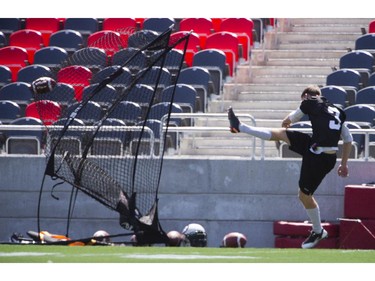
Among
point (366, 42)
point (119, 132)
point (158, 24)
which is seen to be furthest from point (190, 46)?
point (119, 132)

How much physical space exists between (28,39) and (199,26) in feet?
8.27

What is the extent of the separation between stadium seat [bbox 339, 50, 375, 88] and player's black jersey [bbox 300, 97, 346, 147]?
476 centimetres

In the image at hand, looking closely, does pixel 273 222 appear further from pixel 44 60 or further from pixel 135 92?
pixel 44 60

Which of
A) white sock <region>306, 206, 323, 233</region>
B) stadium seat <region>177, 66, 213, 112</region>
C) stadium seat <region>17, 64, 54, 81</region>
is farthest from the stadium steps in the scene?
white sock <region>306, 206, 323, 233</region>

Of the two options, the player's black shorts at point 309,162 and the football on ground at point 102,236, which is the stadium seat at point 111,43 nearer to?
the football on ground at point 102,236

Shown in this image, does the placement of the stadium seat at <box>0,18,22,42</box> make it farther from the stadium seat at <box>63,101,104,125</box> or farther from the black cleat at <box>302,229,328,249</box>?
the black cleat at <box>302,229,328,249</box>

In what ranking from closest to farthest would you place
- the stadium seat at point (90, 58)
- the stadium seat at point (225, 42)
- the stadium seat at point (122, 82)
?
the stadium seat at point (122, 82)
the stadium seat at point (90, 58)
the stadium seat at point (225, 42)

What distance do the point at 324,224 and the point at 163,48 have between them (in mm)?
2734

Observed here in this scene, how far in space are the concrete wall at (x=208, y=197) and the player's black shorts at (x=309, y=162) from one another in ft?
7.69

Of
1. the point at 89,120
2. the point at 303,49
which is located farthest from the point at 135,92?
the point at 303,49

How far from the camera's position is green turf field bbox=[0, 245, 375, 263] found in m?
10.8

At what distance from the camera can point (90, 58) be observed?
1633cm

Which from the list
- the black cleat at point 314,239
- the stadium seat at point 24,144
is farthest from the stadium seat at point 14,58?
the black cleat at point 314,239

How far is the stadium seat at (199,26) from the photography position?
19.4 m
